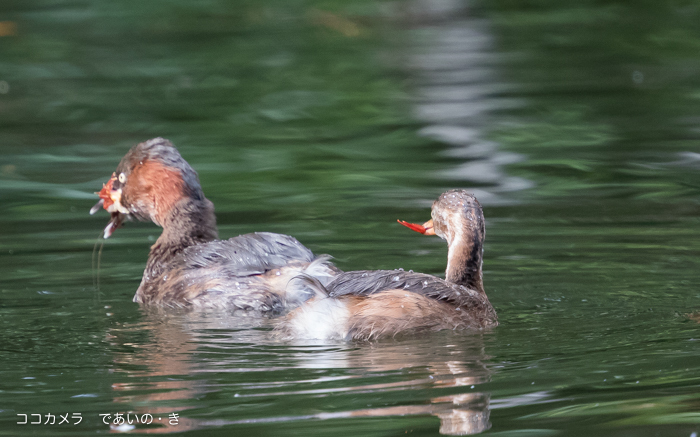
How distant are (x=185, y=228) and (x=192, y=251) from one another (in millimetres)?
401

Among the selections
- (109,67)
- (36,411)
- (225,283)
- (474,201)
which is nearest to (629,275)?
(474,201)

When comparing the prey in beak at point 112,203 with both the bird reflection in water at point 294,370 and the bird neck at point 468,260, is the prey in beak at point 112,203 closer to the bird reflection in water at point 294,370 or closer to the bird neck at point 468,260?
the bird reflection in water at point 294,370

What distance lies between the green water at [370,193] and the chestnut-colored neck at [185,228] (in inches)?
12.7

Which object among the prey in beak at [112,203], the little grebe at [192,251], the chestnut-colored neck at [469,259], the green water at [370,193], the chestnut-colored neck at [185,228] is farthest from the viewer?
the prey in beak at [112,203]

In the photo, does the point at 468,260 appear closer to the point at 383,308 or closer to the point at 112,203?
the point at 383,308

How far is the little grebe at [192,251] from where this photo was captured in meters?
6.48

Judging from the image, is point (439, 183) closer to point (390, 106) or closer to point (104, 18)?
point (390, 106)

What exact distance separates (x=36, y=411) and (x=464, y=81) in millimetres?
9723

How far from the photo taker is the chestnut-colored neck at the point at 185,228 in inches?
287

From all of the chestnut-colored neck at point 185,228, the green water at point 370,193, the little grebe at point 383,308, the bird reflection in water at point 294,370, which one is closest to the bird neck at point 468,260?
the little grebe at point 383,308

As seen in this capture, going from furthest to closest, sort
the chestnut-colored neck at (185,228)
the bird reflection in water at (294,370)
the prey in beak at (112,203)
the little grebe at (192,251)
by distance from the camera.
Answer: the prey in beak at (112,203) < the chestnut-colored neck at (185,228) < the little grebe at (192,251) < the bird reflection in water at (294,370)

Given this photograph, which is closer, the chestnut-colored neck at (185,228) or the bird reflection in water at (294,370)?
the bird reflection in water at (294,370)

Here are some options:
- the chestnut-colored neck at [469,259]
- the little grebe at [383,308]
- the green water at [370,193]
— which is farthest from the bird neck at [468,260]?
the green water at [370,193]

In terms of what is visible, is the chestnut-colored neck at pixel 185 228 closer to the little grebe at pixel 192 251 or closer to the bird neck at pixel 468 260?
the little grebe at pixel 192 251
